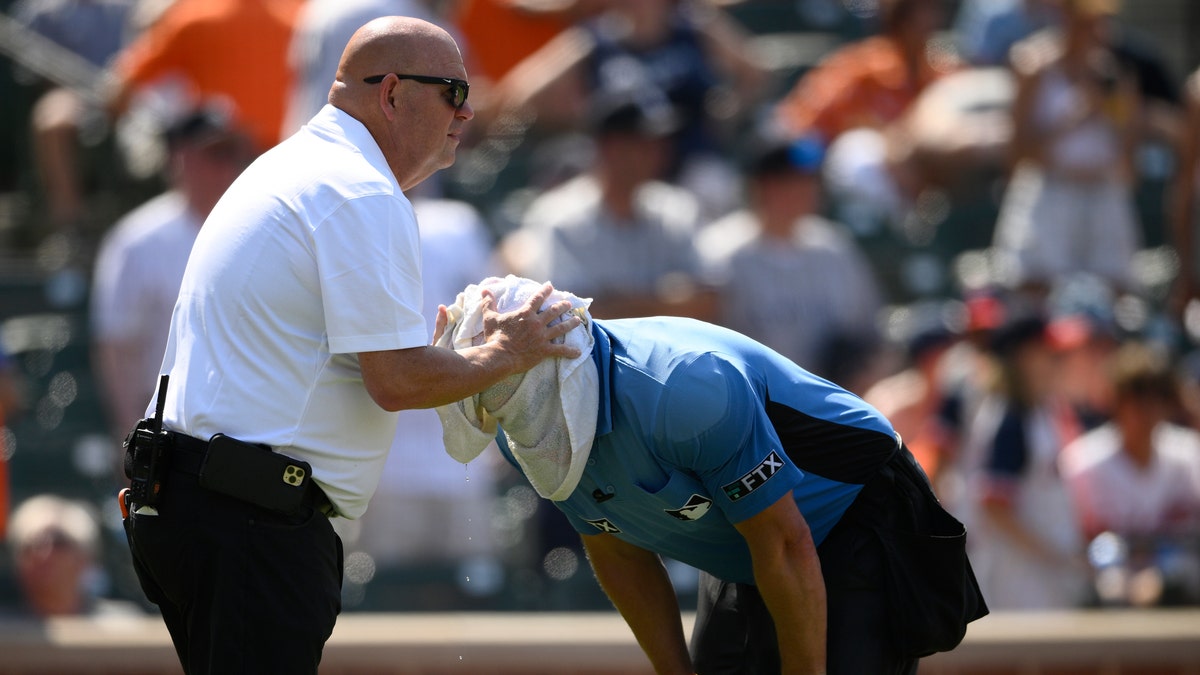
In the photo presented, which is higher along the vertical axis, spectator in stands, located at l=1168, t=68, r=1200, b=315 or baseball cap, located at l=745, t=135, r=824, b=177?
baseball cap, located at l=745, t=135, r=824, b=177

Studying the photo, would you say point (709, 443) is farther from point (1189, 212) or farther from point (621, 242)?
point (1189, 212)

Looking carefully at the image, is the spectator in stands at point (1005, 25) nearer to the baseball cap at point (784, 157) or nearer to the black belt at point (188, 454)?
the baseball cap at point (784, 157)

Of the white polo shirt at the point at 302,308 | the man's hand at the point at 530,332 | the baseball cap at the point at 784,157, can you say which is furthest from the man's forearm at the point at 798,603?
the baseball cap at the point at 784,157

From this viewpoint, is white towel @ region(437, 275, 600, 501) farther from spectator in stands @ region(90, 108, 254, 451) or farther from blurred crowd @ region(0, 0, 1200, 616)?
spectator in stands @ region(90, 108, 254, 451)

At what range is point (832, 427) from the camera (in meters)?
3.42

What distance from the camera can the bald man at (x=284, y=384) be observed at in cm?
309

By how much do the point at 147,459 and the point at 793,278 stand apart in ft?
13.4

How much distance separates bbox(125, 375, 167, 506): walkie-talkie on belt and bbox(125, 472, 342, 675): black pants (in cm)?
3

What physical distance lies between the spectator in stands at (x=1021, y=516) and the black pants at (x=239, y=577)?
3.71 m

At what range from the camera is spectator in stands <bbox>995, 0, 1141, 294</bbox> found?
24.6ft

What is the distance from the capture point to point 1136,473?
6504 millimetres

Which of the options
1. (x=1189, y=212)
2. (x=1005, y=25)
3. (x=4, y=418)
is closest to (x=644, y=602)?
(x=4, y=418)

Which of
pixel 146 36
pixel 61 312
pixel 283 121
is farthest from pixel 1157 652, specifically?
pixel 146 36

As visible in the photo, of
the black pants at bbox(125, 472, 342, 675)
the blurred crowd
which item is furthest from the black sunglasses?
the blurred crowd
